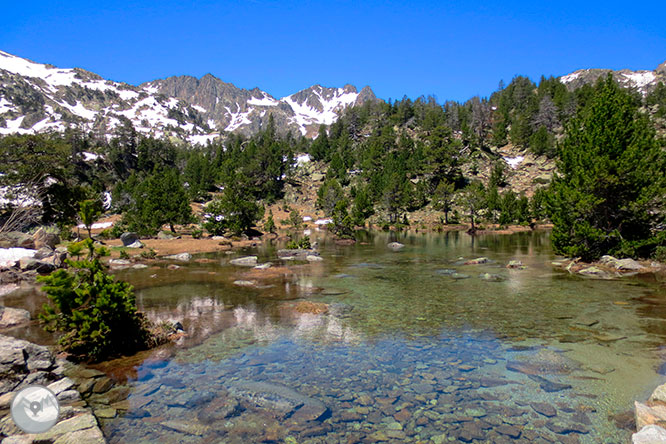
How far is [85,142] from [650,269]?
150070 mm

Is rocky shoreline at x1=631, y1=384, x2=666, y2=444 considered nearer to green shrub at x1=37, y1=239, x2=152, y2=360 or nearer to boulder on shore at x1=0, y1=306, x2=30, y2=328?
green shrub at x1=37, y1=239, x2=152, y2=360

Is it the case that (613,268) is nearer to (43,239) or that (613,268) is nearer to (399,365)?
(399,365)

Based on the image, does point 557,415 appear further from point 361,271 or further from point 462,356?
point 361,271

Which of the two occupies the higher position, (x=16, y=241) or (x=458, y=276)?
(x=16, y=241)

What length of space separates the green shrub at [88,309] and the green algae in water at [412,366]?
2.32 m

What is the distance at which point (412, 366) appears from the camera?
38.3ft

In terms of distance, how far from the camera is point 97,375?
11.0 meters

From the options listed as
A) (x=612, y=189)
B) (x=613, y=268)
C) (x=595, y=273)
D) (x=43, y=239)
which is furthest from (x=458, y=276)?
(x=43, y=239)

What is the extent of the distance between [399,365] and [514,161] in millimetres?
128462

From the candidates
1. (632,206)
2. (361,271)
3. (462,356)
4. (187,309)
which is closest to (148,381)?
(187,309)

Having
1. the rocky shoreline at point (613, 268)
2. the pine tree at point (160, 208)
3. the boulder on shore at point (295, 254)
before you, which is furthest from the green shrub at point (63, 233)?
the rocky shoreline at point (613, 268)

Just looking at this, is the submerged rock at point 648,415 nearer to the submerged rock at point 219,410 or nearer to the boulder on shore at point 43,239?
the submerged rock at point 219,410

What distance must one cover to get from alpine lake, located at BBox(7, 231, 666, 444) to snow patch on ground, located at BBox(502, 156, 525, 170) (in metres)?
106

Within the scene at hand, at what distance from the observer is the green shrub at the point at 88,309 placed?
11750 mm
